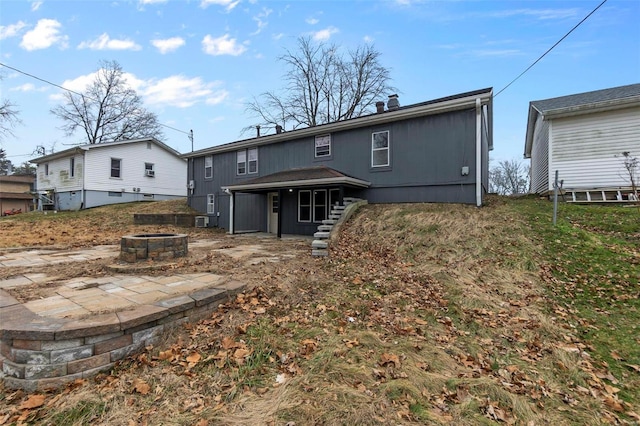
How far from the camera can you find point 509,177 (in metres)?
35.2

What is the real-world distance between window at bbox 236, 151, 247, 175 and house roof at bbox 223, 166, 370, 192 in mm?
2172

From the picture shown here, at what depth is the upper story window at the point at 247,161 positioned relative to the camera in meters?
13.8

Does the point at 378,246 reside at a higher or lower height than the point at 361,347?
higher

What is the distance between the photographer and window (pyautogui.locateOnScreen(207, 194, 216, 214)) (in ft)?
50.9

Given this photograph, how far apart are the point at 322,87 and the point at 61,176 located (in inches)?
819

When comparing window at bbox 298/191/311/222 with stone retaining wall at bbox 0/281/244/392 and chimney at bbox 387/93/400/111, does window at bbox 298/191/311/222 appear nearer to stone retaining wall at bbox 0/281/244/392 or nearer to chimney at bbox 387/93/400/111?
chimney at bbox 387/93/400/111

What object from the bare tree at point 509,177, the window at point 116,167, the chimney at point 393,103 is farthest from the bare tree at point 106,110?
the bare tree at point 509,177

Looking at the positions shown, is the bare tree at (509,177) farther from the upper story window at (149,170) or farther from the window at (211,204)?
the upper story window at (149,170)

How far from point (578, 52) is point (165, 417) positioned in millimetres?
12870

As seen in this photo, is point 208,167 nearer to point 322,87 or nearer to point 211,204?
point 211,204

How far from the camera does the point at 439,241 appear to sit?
6.65 m

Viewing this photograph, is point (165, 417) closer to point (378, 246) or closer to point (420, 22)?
point (378, 246)

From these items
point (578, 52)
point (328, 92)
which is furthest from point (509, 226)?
point (328, 92)

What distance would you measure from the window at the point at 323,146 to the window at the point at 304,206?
1719 millimetres
